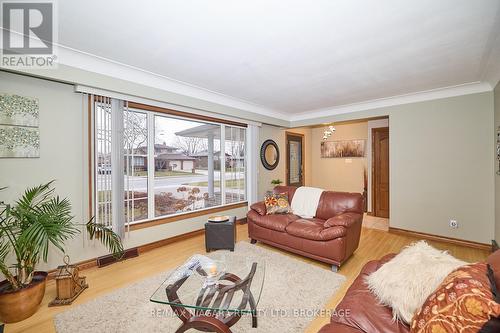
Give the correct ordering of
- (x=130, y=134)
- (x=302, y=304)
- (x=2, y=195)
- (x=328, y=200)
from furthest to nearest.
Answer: (x=328, y=200) < (x=130, y=134) < (x=2, y=195) < (x=302, y=304)

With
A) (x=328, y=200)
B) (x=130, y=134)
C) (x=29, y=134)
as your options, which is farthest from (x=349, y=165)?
(x=29, y=134)

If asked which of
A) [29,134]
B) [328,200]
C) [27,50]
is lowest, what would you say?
[328,200]

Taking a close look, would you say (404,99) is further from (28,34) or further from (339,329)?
(28,34)

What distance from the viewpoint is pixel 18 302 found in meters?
1.84

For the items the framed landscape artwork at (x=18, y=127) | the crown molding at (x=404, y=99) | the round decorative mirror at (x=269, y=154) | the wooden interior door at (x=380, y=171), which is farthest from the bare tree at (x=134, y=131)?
the wooden interior door at (x=380, y=171)

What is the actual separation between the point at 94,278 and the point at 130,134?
1882 mm

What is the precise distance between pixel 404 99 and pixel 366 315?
159 inches

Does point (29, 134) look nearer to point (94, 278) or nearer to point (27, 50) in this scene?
point (27, 50)

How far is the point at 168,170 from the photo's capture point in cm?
368

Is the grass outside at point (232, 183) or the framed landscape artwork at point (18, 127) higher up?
the framed landscape artwork at point (18, 127)

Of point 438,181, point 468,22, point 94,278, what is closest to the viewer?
point 468,22

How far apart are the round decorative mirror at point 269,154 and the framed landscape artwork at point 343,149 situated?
1808 millimetres

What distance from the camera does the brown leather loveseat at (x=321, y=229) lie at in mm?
2615

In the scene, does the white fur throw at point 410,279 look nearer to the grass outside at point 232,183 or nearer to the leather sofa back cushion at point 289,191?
the leather sofa back cushion at point 289,191
